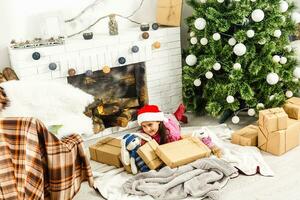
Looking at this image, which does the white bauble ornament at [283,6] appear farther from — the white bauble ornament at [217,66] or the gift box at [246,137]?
the gift box at [246,137]

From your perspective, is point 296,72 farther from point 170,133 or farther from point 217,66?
point 170,133

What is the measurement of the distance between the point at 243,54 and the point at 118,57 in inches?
36.8

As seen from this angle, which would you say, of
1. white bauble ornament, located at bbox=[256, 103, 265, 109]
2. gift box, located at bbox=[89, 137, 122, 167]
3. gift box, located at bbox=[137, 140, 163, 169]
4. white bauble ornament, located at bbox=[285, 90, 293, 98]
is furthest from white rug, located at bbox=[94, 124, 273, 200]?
white bauble ornament, located at bbox=[285, 90, 293, 98]

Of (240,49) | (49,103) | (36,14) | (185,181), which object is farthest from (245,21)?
(49,103)

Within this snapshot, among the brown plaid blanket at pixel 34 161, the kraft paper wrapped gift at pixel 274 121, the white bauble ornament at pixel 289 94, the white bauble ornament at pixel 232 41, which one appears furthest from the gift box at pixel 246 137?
the brown plaid blanket at pixel 34 161

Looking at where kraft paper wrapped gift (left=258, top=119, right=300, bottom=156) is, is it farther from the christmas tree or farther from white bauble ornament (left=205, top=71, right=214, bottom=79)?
white bauble ornament (left=205, top=71, right=214, bottom=79)

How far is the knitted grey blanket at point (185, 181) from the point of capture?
2041 mm

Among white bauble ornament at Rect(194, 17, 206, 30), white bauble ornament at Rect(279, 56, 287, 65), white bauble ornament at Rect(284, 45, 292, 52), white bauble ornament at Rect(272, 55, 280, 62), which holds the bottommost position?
white bauble ornament at Rect(279, 56, 287, 65)

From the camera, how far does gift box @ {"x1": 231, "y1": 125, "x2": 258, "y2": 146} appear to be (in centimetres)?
254

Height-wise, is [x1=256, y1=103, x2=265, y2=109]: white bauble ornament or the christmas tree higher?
the christmas tree

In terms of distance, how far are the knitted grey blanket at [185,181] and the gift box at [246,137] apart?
14.6 inches

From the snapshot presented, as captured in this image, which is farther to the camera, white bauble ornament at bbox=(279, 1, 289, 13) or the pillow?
white bauble ornament at bbox=(279, 1, 289, 13)

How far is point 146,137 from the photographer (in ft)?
7.95

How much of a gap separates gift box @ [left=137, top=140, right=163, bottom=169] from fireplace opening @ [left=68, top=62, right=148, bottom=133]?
0.69 metres
